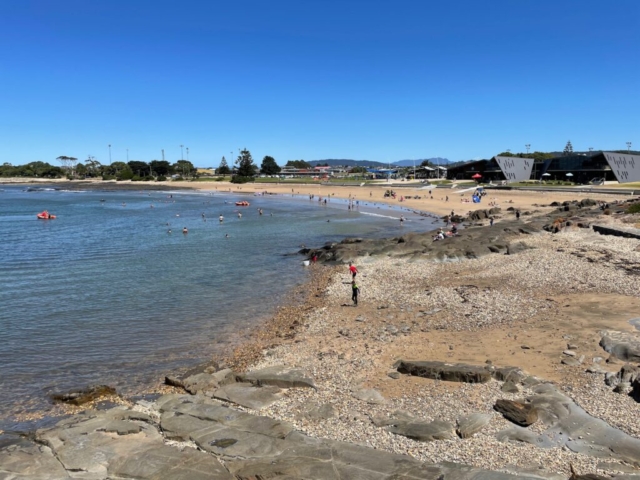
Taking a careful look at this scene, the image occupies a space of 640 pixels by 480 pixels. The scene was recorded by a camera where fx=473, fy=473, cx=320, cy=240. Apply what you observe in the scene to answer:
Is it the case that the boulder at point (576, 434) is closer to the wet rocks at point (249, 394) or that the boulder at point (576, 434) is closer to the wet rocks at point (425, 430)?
the wet rocks at point (425, 430)

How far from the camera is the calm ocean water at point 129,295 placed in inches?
617

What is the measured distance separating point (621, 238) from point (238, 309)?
27.8 m

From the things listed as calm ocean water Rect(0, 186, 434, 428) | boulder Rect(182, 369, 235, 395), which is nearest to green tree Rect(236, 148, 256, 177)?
calm ocean water Rect(0, 186, 434, 428)

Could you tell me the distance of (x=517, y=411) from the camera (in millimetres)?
10719

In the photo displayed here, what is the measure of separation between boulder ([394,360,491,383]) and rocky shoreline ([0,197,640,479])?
0.04 m

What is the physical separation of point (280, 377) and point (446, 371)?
4.61m

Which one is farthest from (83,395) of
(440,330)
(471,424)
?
(440,330)

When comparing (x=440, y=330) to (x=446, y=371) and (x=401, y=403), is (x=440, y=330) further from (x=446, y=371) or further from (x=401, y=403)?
(x=401, y=403)

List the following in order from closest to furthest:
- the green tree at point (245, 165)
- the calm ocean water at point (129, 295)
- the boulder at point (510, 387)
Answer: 1. the boulder at point (510, 387)
2. the calm ocean water at point (129, 295)
3. the green tree at point (245, 165)

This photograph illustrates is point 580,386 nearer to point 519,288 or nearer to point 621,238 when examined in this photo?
point 519,288

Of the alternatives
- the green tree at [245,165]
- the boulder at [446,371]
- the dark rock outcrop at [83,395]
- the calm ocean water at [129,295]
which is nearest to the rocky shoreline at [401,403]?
the boulder at [446,371]

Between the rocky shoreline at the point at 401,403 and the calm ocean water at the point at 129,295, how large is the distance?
8.31 ft

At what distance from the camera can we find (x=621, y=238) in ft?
110

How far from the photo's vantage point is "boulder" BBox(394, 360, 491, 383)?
12.7 metres
